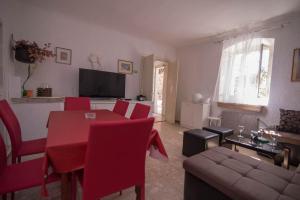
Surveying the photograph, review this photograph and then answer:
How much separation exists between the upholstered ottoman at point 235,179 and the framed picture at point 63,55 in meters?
3.45

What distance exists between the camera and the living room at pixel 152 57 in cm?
252

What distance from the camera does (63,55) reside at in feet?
11.6

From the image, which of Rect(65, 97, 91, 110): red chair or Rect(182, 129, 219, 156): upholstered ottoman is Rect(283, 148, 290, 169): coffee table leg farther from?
Rect(65, 97, 91, 110): red chair

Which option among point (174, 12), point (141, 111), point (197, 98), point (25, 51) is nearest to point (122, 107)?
point (141, 111)

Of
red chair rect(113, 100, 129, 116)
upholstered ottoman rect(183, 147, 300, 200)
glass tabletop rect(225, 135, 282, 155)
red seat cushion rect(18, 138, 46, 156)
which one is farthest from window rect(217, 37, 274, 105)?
red seat cushion rect(18, 138, 46, 156)

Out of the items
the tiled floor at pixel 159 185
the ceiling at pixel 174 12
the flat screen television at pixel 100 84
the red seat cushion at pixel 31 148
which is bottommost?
the tiled floor at pixel 159 185

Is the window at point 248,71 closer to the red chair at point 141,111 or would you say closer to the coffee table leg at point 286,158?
the coffee table leg at point 286,158

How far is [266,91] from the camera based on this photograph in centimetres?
341

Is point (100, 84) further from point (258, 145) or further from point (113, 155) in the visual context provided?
point (258, 145)

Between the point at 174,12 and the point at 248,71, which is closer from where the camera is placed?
the point at 174,12

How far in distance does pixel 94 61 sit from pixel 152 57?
5.23 feet

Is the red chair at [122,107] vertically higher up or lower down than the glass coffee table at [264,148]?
higher up

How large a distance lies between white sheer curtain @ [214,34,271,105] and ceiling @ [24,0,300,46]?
0.45 metres

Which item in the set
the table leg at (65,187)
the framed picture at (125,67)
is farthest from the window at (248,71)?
the table leg at (65,187)
